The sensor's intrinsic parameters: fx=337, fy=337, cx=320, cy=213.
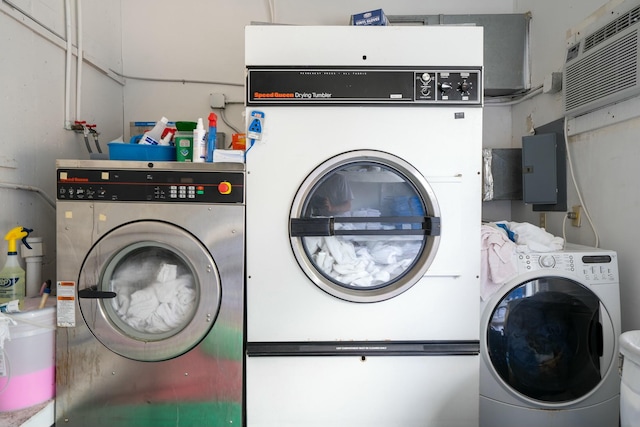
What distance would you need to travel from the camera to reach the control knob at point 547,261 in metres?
1.46

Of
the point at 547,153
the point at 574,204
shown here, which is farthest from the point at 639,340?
the point at 547,153

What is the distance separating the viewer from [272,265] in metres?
1.42

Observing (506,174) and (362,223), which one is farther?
(506,174)

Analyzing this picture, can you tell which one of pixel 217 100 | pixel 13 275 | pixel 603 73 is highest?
pixel 217 100

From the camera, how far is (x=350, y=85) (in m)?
1.41

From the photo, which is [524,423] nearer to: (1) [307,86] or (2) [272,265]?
(2) [272,265]

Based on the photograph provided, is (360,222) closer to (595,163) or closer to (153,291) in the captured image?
(153,291)

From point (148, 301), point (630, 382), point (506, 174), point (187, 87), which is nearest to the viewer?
point (630, 382)

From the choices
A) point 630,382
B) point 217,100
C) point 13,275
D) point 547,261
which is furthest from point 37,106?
point 630,382

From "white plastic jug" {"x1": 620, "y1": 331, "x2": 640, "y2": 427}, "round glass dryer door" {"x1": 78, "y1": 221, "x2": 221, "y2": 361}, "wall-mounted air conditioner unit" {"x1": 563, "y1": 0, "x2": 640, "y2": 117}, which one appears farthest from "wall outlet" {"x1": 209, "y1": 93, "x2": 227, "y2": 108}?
"white plastic jug" {"x1": 620, "y1": 331, "x2": 640, "y2": 427}

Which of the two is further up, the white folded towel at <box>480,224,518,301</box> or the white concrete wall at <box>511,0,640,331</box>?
the white concrete wall at <box>511,0,640,331</box>

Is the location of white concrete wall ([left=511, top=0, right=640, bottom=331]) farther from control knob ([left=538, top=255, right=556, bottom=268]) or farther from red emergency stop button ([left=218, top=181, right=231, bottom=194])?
red emergency stop button ([left=218, top=181, right=231, bottom=194])

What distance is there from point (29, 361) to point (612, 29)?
2.82 meters

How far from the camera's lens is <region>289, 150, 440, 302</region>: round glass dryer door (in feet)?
4.59
